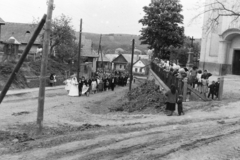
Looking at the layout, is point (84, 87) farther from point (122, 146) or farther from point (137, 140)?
point (122, 146)

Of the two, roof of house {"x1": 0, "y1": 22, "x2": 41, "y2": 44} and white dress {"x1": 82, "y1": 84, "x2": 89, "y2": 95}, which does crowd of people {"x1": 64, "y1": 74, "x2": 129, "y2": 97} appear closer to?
white dress {"x1": 82, "y1": 84, "x2": 89, "y2": 95}

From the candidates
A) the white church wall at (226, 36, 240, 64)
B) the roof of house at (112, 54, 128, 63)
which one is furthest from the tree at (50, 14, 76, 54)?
the roof of house at (112, 54, 128, 63)

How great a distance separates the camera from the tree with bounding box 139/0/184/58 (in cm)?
3525

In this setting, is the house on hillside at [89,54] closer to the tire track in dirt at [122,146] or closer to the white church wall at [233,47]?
the white church wall at [233,47]

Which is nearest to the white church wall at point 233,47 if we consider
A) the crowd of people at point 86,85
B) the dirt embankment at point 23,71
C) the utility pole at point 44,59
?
the crowd of people at point 86,85

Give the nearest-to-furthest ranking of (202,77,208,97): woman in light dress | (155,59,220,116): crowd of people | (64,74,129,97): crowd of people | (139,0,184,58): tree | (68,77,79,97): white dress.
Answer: (155,59,220,116): crowd of people
(202,77,208,97): woman in light dress
(68,77,79,97): white dress
(64,74,129,97): crowd of people
(139,0,184,58): tree

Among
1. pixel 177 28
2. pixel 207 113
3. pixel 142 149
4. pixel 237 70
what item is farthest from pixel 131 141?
pixel 177 28

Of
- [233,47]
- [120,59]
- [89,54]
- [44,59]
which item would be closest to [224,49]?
[233,47]

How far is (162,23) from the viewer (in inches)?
1395

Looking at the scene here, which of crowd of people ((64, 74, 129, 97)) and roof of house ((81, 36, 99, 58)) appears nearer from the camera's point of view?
crowd of people ((64, 74, 129, 97))

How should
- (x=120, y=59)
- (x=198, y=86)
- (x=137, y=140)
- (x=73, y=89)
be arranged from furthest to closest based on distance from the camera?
(x=120, y=59)
(x=73, y=89)
(x=198, y=86)
(x=137, y=140)

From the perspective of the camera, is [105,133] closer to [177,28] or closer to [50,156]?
[50,156]

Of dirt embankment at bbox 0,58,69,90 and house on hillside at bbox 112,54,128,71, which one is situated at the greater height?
house on hillside at bbox 112,54,128,71

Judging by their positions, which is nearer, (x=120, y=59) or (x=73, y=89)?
(x=73, y=89)
